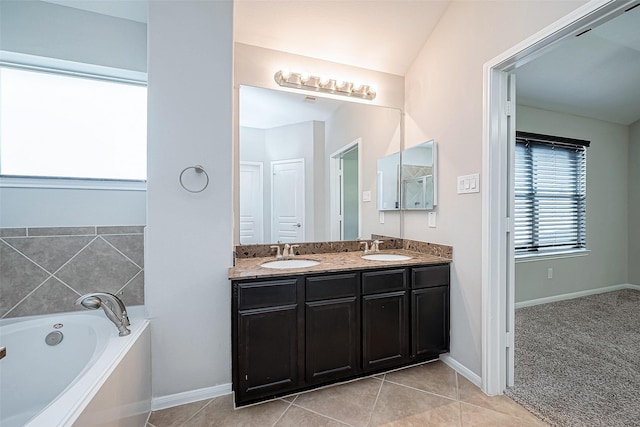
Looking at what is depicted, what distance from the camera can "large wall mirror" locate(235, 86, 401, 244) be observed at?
88.6 inches

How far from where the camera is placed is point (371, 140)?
2.69m

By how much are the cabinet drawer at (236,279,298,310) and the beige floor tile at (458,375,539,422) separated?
1265 mm

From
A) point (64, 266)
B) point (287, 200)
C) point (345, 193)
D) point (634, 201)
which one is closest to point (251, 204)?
point (287, 200)

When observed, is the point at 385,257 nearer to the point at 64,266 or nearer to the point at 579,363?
the point at 579,363

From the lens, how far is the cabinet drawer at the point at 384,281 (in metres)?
1.91

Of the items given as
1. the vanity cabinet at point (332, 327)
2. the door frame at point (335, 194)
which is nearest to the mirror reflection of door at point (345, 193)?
the door frame at point (335, 194)

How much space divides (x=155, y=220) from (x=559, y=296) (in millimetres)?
4583

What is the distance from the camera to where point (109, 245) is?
6.35 feet

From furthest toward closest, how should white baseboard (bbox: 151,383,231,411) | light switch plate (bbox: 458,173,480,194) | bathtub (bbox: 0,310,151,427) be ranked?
light switch plate (bbox: 458,173,480,194)
white baseboard (bbox: 151,383,231,411)
bathtub (bbox: 0,310,151,427)

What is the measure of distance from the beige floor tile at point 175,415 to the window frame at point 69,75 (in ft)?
4.79

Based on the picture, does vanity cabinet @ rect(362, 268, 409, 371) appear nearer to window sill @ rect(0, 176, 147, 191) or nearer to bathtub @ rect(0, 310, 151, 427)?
bathtub @ rect(0, 310, 151, 427)

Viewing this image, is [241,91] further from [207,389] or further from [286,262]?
[207,389]

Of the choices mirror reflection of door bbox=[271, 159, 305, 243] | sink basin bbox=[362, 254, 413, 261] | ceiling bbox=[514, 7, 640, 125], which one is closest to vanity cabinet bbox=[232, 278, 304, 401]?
mirror reflection of door bbox=[271, 159, 305, 243]

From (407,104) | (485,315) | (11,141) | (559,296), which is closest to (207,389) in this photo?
(485,315)
